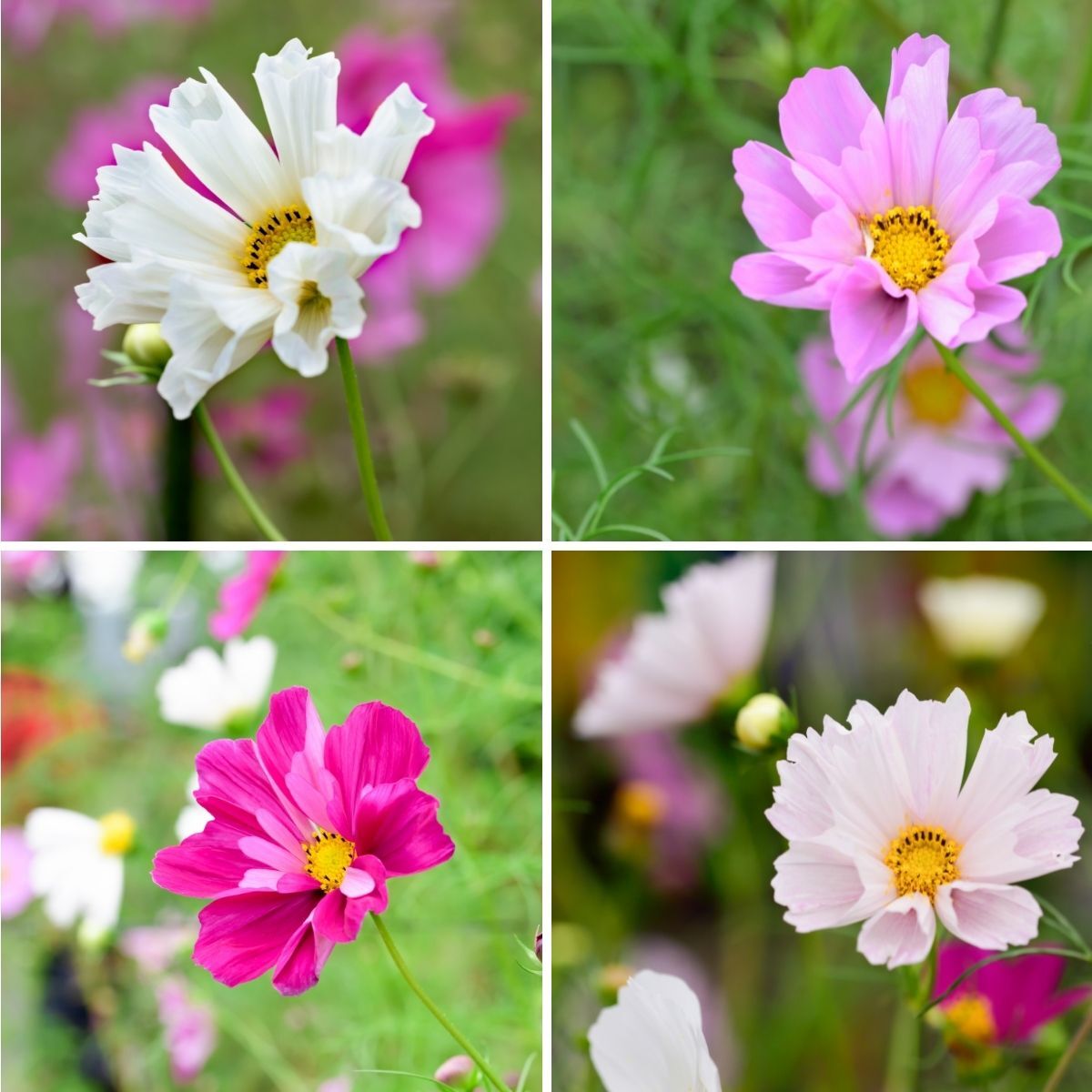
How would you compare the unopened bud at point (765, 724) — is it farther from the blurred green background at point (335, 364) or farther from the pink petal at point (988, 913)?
the blurred green background at point (335, 364)

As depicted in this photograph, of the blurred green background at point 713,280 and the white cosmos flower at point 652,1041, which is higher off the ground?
the blurred green background at point 713,280

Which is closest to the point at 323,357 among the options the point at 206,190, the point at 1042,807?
the point at 206,190

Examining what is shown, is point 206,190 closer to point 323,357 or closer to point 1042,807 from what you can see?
point 323,357

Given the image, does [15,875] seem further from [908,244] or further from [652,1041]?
[908,244]

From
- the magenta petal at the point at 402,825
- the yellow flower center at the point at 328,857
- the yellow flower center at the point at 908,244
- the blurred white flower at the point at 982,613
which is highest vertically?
the yellow flower center at the point at 908,244

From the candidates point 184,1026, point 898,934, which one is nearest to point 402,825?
point 898,934

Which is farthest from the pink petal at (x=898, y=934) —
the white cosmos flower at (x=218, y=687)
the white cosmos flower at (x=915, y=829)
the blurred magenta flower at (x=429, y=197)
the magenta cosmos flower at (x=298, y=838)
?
the blurred magenta flower at (x=429, y=197)
